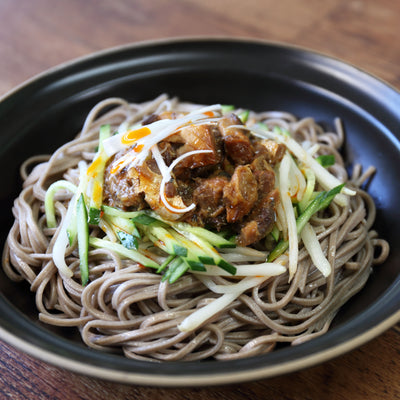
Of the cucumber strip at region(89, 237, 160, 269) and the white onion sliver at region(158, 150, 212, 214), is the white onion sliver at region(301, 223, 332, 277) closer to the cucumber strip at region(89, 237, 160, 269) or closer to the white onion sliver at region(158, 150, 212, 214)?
the white onion sliver at region(158, 150, 212, 214)

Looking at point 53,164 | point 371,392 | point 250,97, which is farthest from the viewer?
point 250,97

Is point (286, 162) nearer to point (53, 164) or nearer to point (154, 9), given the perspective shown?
point (53, 164)

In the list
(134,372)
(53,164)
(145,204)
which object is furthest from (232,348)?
(53,164)

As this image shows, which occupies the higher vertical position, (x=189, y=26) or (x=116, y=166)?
(x=189, y=26)

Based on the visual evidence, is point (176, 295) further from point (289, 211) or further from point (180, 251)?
point (289, 211)

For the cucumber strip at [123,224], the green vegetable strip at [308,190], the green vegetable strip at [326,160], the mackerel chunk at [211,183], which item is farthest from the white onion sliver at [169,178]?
the green vegetable strip at [326,160]

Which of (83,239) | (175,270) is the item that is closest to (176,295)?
(175,270)

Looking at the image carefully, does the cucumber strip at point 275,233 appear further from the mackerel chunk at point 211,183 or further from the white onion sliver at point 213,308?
the white onion sliver at point 213,308
